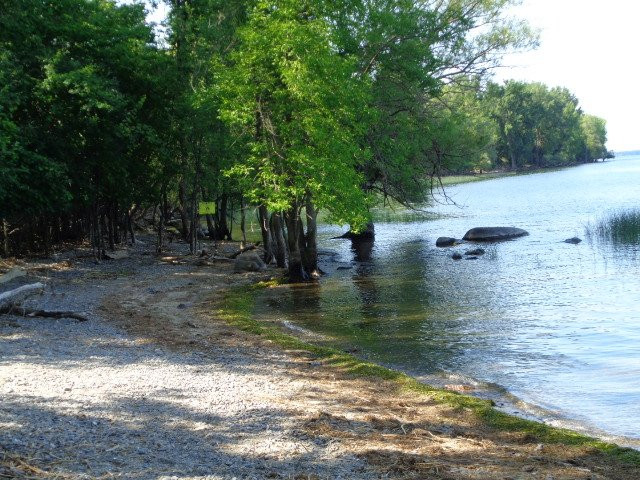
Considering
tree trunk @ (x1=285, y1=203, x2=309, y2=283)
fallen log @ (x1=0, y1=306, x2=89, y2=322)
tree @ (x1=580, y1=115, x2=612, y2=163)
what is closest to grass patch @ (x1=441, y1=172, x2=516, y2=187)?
tree @ (x1=580, y1=115, x2=612, y2=163)

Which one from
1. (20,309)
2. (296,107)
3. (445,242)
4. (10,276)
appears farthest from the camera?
(445,242)

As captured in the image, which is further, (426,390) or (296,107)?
(296,107)

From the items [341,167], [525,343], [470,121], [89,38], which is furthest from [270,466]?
[470,121]

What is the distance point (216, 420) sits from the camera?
1000cm

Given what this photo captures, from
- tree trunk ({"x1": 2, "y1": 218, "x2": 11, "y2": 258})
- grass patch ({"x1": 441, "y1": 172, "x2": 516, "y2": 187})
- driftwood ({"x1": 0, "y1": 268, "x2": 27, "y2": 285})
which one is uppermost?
grass patch ({"x1": 441, "y1": 172, "x2": 516, "y2": 187})

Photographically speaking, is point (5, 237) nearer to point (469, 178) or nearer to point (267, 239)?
point (267, 239)

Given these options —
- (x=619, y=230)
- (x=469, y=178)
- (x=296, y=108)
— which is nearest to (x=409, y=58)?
(x=296, y=108)

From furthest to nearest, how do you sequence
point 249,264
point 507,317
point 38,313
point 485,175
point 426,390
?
1. point 485,175
2. point 249,264
3. point 507,317
4. point 38,313
5. point 426,390

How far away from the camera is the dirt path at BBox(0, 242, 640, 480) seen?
8.14 meters

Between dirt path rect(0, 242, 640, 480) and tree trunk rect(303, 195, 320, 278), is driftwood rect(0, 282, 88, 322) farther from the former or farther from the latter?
tree trunk rect(303, 195, 320, 278)

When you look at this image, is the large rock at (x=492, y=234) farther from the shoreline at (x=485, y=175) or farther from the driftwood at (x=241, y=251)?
the shoreline at (x=485, y=175)

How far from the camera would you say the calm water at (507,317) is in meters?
13.8

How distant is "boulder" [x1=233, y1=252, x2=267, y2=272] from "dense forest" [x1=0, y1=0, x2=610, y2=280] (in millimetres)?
1326

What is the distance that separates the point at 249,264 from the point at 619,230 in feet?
70.1
